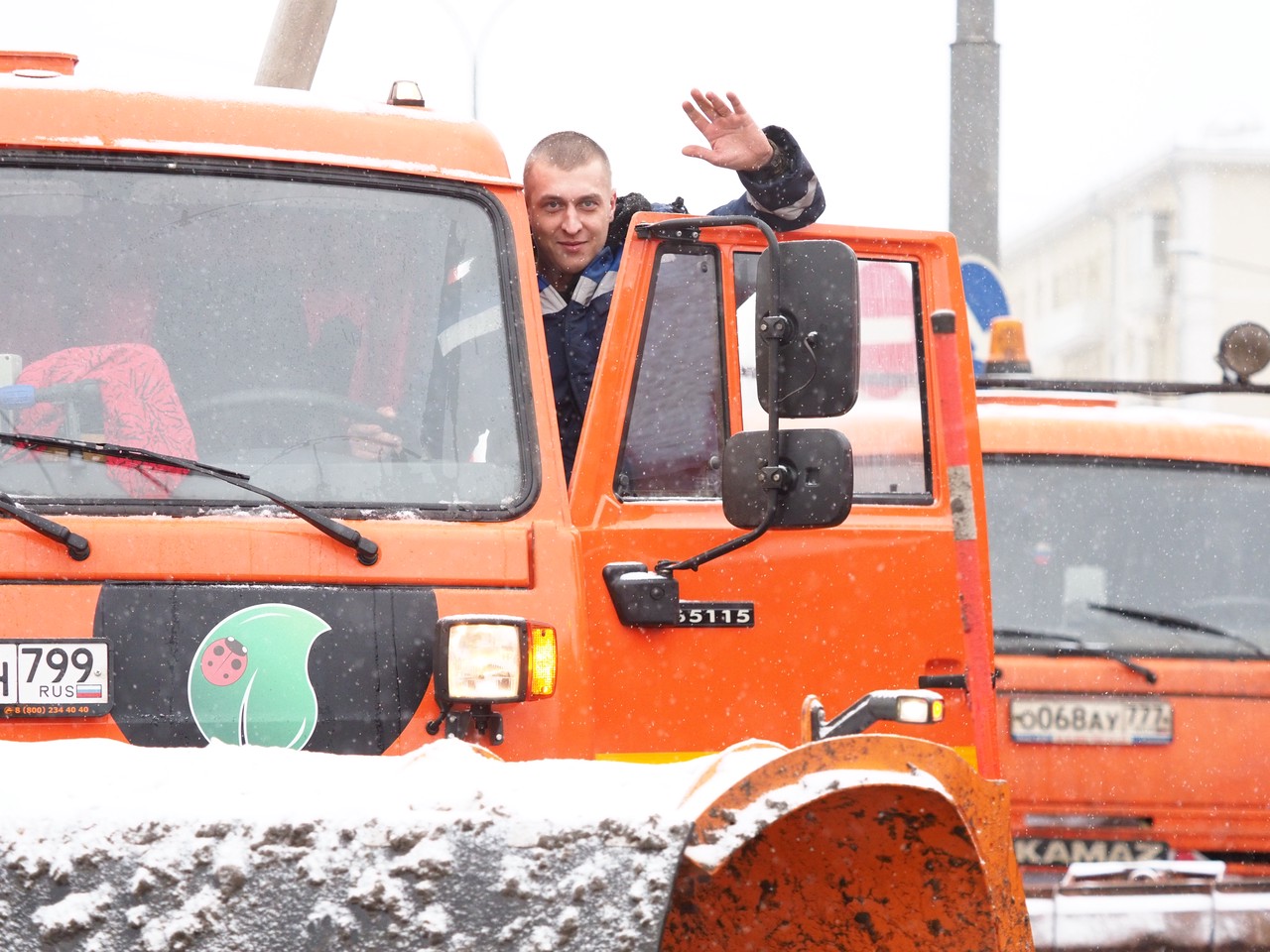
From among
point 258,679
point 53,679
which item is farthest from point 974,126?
point 53,679

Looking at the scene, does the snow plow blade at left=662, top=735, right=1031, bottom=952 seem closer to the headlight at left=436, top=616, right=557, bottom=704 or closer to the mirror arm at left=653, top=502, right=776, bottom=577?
the headlight at left=436, top=616, right=557, bottom=704

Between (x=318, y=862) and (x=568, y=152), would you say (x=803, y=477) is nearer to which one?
(x=568, y=152)

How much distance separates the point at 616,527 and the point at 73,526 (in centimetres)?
137

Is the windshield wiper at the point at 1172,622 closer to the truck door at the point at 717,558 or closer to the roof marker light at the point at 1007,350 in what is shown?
the roof marker light at the point at 1007,350

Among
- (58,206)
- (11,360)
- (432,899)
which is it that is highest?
(58,206)

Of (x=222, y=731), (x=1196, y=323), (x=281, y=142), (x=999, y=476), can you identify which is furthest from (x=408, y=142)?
(x=1196, y=323)

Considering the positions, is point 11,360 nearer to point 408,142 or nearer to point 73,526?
point 73,526

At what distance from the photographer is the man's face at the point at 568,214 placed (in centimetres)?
440

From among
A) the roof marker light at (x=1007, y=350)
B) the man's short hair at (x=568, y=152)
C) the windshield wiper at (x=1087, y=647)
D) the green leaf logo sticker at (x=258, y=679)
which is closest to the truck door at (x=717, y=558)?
the man's short hair at (x=568, y=152)

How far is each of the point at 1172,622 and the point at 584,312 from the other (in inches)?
123

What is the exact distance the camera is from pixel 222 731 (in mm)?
3223

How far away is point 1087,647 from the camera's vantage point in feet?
20.9

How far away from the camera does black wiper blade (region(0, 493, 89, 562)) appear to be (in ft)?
10.7

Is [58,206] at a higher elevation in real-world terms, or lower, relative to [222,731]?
higher
